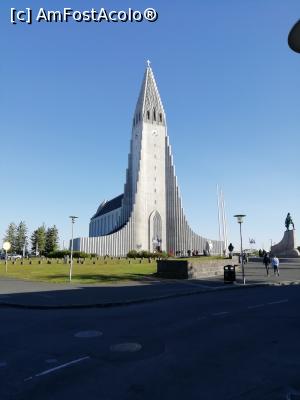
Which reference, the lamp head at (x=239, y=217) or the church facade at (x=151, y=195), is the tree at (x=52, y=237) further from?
the lamp head at (x=239, y=217)

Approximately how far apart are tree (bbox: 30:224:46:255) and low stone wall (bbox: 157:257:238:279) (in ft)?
317

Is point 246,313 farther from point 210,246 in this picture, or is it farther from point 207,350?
point 210,246

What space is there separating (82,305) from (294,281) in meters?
16.7

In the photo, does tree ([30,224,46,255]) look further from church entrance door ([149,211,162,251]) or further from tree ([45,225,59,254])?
church entrance door ([149,211,162,251])

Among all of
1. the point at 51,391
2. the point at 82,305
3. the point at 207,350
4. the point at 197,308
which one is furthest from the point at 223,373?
the point at 82,305

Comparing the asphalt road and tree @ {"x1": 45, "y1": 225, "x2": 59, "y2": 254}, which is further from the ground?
tree @ {"x1": 45, "y1": 225, "x2": 59, "y2": 254}

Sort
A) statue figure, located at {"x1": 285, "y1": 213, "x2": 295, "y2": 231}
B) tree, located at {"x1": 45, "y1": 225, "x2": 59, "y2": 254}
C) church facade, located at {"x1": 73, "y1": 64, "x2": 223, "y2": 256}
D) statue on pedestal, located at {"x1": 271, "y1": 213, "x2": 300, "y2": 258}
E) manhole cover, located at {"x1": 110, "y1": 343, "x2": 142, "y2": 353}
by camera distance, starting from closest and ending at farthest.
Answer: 1. manhole cover, located at {"x1": 110, "y1": 343, "x2": 142, "y2": 353}
2. statue on pedestal, located at {"x1": 271, "y1": 213, "x2": 300, "y2": 258}
3. statue figure, located at {"x1": 285, "y1": 213, "x2": 295, "y2": 231}
4. church facade, located at {"x1": 73, "y1": 64, "x2": 223, "y2": 256}
5. tree, located at {"x1": 45, "y1": 225, "x2": 59, "y2": 254}

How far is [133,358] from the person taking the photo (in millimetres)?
7973

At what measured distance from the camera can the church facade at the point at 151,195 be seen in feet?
311

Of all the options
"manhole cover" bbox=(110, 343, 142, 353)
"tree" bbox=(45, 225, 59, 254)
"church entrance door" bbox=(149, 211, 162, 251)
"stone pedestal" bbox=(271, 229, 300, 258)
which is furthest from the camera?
"tree" bbox=(45, 225, 59, 254)

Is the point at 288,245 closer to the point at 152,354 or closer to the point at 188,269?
the point at 188,269

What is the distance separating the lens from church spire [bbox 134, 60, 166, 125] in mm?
98162

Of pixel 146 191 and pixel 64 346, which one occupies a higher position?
pixel 146 191

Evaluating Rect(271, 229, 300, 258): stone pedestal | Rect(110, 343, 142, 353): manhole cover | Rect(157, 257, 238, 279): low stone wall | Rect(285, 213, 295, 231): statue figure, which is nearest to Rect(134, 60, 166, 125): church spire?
Rect(285, 213, 295, 231): statue figure
